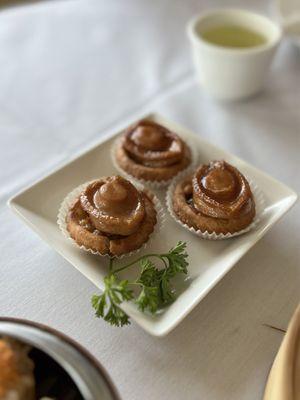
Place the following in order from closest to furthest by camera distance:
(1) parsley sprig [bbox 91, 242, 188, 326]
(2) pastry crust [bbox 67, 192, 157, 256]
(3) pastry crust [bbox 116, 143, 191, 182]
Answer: (1) parsley sprig [bbox 91, 242, 188, 326], (2) pastry crust [bbox 67, 192, 157, 256], (3) pastry crust [bbox 116, 143, 191, 182]

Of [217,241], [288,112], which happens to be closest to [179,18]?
[288,112]

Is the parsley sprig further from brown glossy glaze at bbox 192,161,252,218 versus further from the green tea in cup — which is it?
the green tea in cup

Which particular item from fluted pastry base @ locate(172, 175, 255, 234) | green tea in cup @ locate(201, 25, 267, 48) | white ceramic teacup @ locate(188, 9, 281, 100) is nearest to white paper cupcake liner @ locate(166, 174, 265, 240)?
fluted pastry base @ locate(172, 175, 255, 234)

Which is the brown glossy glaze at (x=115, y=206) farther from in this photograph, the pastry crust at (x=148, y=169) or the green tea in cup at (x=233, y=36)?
the green tea in cup at (x=233, y=36)

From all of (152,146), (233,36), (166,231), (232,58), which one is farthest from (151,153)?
(233,36)

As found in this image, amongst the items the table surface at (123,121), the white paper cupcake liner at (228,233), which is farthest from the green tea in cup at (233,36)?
the white paper cupcake liner at (228,233)

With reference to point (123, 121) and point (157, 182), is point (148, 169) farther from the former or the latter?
point (123, 121)
